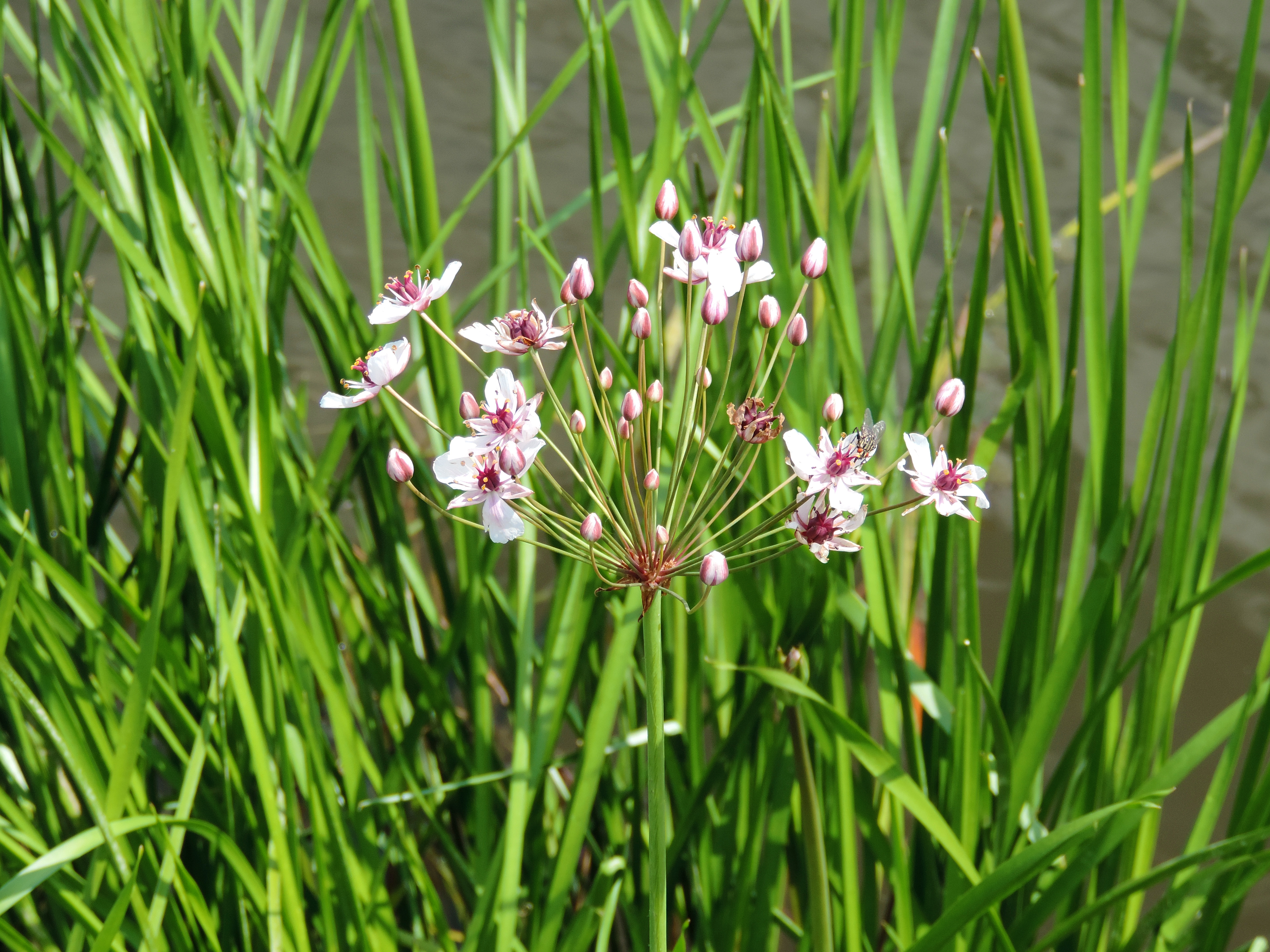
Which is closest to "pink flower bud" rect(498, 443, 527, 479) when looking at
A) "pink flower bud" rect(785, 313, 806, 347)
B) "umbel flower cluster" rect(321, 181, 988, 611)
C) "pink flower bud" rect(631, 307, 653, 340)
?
"umbel flower cluster" rect(321, 181, 988, 611)

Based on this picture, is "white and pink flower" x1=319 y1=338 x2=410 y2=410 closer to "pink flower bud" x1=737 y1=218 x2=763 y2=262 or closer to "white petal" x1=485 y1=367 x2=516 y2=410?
"white petal" x1=485 y1=367 x2=516 y2=410

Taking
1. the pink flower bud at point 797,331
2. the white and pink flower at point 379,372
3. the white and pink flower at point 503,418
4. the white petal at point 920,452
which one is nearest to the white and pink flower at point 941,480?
the white petal at point 920,452

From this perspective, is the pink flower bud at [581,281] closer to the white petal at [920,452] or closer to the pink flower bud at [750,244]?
the pink flower bud at [750,244]

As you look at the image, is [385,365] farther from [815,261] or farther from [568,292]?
[815,261]

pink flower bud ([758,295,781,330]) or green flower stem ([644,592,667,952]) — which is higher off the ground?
pink flower bud ([758,295,781,330])

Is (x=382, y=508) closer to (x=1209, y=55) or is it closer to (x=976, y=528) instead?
(x=976, y=528)
